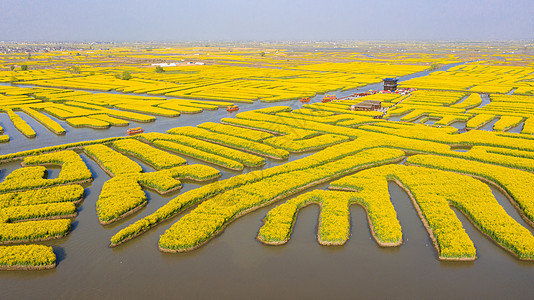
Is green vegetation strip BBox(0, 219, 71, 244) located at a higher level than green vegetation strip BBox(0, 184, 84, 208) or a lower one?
lower

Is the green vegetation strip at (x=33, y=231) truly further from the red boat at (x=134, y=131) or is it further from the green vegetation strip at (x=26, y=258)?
the red boat at (x=134, y=131)

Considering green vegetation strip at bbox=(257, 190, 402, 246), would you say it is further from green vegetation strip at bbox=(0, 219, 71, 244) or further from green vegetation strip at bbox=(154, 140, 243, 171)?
green vegetation strip at bbox=(0, 219, 71, 244)

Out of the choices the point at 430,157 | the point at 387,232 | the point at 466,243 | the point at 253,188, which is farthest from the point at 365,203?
the point at 430,157

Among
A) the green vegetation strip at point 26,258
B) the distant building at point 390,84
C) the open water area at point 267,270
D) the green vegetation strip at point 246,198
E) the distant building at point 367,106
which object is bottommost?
the open water area at point 267,270

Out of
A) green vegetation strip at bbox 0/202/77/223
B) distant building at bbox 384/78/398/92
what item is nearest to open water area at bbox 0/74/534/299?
green vegetation strip at bbox 0/202/77/223

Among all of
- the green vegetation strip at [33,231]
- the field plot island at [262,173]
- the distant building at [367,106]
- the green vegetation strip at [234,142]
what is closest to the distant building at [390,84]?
the field plot island at [262,173]

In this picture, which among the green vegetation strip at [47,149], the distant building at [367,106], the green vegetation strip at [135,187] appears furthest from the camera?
the distant building at [367,106]

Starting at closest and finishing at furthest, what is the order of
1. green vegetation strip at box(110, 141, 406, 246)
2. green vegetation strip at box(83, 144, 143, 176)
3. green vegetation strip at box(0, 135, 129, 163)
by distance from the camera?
green vegetation strip at box(110, 141, 406, 246)
green vegetation strip at box(83, 144, 143, 176)
green vegetation strip at box(0, 135, 129, 163)

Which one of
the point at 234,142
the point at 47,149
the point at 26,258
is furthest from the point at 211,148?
the point at 26,258
